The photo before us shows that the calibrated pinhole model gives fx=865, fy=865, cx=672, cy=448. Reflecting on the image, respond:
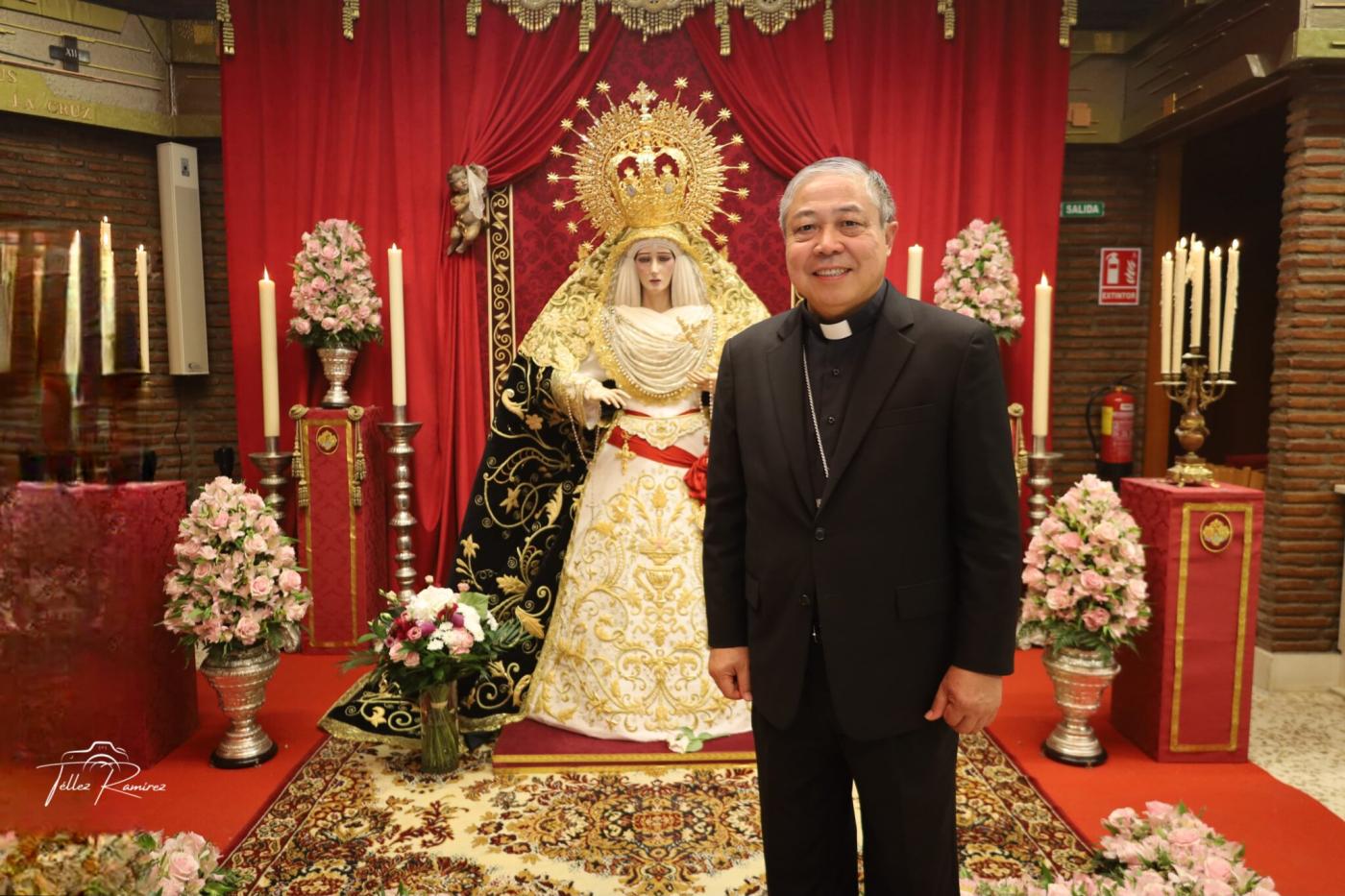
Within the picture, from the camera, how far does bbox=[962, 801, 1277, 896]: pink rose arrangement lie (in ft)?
5.65

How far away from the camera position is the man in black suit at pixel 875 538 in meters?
1.62

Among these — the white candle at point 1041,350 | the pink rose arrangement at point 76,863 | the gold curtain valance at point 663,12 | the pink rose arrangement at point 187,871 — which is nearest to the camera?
the pink rose arrangement at point 76,863

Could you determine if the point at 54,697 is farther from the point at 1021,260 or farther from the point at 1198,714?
the point at 1021,260

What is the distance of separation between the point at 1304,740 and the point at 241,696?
14.1 ft

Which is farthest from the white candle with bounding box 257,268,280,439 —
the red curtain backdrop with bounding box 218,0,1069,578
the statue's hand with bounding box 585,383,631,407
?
the statue's hand with bounding box 585,383,631,407

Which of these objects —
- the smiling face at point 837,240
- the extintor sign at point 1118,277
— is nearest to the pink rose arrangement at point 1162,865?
the smiling face at point 837,240

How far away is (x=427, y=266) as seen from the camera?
15.5ft

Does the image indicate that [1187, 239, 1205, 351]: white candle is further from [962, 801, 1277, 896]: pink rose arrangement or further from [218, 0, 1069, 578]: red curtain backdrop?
[962, 801, 1277, 896]: pink rose arrangement

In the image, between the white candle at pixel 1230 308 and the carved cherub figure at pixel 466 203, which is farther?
the carved cherub figure at pixel 466 203

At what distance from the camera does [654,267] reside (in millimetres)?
3578

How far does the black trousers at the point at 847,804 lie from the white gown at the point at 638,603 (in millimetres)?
1510

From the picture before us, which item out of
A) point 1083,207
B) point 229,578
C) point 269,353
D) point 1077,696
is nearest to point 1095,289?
point 1083,207

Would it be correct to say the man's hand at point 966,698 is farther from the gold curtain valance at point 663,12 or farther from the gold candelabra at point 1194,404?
the gold curtain valance at point 663,12

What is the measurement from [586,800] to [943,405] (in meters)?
2.10
